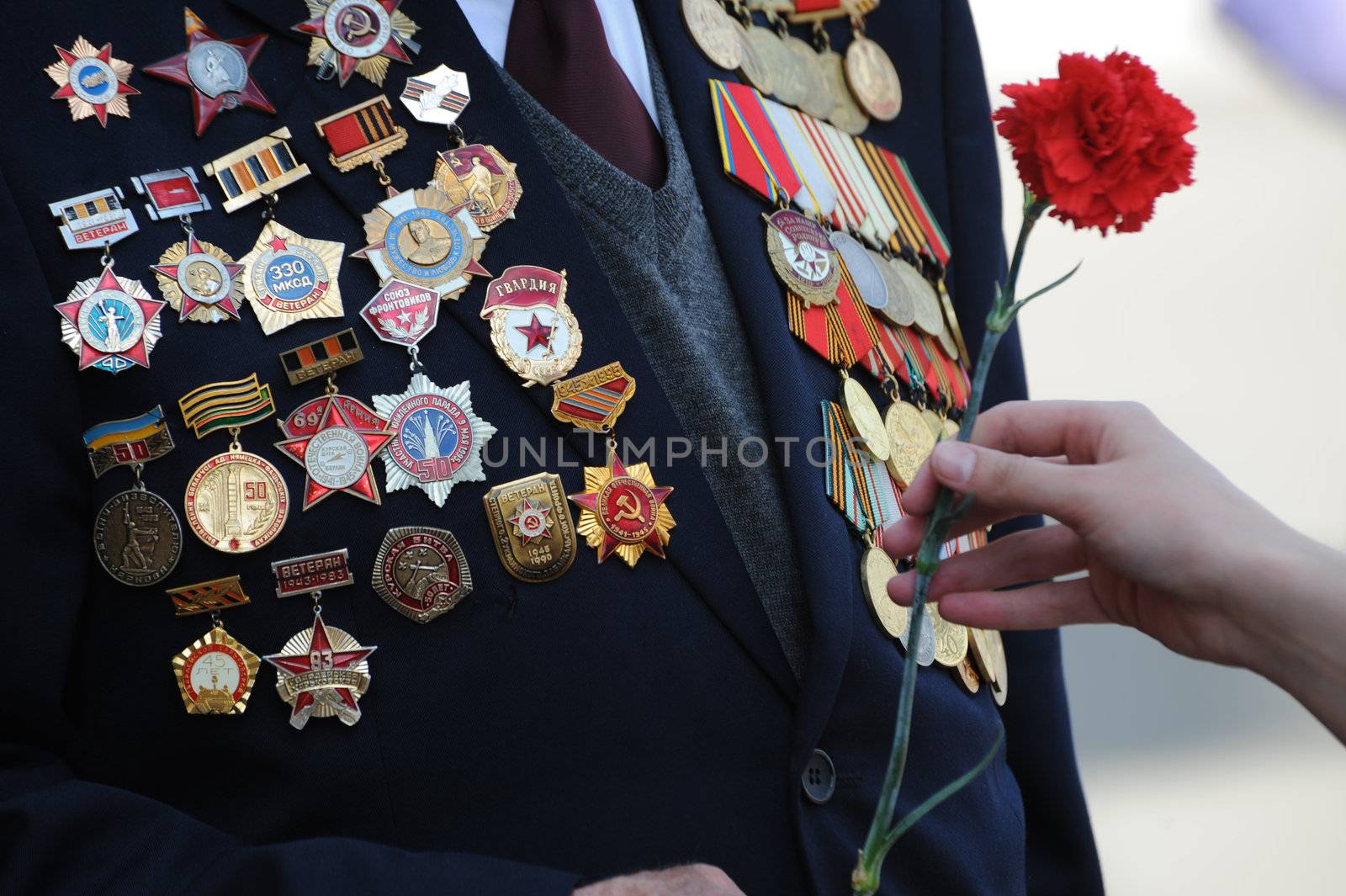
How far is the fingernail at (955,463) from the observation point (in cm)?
67

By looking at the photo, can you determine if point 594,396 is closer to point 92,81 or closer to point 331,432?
point 331,432

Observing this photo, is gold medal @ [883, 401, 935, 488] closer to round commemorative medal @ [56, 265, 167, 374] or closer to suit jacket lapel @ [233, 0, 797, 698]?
suit jacket lapel @ [233, 0, 797, 698]

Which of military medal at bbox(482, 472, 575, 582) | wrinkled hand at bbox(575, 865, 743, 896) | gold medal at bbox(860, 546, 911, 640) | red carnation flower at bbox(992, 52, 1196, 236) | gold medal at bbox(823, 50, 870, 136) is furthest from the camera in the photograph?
gold medal at bbox(823, 50, 870, 136)

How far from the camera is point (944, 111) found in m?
1.35

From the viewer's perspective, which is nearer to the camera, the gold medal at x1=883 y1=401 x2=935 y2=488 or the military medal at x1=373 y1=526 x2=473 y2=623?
the military medal at x1=373 y1=526 x2=473 y2=623

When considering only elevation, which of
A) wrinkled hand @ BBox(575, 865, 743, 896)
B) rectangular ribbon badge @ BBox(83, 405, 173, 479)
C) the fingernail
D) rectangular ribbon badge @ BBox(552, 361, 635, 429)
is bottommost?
wrinkled hand @ BBox(575, 865, 743, 896)

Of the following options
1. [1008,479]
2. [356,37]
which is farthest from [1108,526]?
[356,37]


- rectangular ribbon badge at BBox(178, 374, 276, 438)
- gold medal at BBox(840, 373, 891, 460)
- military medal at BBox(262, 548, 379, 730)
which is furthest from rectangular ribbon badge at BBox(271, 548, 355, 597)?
gold medal at BBox(840, 373, 891, 460)

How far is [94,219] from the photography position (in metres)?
0.87

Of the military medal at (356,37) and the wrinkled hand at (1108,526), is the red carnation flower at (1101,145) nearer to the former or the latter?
the wrinkled hand at (1108,526)

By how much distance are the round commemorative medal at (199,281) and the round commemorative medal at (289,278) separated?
0.01 m

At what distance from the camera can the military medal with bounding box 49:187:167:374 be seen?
0.84 metres

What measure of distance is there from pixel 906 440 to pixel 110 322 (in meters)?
0.68

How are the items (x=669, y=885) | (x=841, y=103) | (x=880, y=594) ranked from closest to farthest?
(x=669, y=885), (x=880, y=594), (x=841, y=103)
